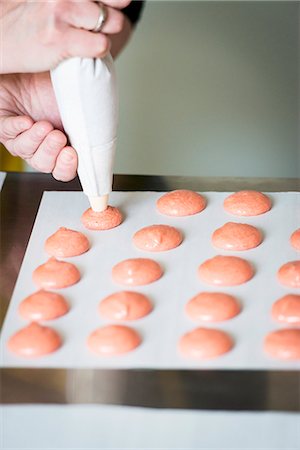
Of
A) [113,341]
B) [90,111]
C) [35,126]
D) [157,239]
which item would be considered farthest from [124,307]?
[35,126]

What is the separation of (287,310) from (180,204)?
1.17ft

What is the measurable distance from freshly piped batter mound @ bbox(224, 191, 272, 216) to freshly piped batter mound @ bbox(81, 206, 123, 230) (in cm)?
19

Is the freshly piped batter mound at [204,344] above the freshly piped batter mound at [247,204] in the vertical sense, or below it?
above

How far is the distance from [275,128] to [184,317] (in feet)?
5.23

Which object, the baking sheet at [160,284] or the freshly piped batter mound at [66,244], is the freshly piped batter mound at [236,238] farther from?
the freshly piped batter mound at [66,244]

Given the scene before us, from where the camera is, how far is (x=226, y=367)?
3.41 ft

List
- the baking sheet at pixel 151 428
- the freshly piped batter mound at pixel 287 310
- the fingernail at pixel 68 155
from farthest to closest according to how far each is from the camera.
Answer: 1. the fingernail at pixel 68 155
2. the freshly piped batter mound at pixel 287 310
3. the baking sheet at pixel 151 428

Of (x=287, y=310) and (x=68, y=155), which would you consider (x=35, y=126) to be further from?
(x=287, y=310)

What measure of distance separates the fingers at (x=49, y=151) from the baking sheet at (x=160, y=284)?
87 mm

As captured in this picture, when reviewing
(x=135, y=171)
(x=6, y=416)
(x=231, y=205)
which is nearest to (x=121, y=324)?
(x=6, y=416)

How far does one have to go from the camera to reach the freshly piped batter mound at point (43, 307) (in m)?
1.15

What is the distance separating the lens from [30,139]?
140 centimetres

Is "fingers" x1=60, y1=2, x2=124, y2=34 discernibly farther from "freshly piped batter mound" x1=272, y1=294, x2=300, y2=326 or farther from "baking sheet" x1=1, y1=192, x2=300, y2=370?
"freshly piped batter mound" x1=272, y1=294, x2=300, y2=326

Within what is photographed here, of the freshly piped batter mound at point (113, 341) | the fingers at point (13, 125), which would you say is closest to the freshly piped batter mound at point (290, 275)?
the freshly piped batter mound at point (113, 341)
